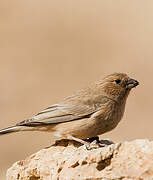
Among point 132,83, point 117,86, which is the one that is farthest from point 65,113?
point 132,83

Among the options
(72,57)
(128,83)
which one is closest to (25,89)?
(72,57)

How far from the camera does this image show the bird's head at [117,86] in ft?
30.0

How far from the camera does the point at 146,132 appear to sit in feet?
56.6

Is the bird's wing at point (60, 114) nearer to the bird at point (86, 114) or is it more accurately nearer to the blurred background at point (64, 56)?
the bird at point (86, 114)

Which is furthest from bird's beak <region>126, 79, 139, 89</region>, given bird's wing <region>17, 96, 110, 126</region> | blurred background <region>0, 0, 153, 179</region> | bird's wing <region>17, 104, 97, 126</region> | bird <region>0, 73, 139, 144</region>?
blurred background <region>0, 0, 153, 179</region>

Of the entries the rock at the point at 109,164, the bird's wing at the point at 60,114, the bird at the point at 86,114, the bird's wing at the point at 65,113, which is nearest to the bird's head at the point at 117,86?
the bird at the point at 86,114

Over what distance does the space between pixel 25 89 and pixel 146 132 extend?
542 cm

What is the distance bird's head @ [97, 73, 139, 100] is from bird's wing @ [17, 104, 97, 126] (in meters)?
0.48

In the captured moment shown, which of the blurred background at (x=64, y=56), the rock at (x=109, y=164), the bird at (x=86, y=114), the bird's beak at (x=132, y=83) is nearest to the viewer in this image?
the rock at (x=109, y=164)

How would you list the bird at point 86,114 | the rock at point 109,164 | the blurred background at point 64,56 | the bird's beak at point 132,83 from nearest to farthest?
the rock at point 109,164, the bird at point 86,114, the bird's beak at point 132,83, the blurred background at point 64,56

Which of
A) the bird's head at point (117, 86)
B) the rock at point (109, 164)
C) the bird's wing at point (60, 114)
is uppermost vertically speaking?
the bird's head at point (117, 86)

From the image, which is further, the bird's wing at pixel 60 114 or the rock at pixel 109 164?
the bird's wing at pixel 60 114

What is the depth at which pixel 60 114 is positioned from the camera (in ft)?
28.7

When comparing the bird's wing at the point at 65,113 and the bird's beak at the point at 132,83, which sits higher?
the bird's beak at the point at 132,83
